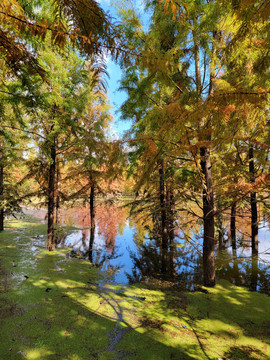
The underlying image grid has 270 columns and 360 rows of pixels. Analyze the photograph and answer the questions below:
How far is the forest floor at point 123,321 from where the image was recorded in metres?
3.14

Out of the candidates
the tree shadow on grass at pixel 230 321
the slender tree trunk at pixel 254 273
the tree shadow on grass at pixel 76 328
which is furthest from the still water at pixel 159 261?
the tree shadow on grass at pixel 76 328

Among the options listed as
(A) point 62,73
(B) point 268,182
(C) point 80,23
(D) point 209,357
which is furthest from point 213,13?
(D) point 209,357

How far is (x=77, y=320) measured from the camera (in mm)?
3947

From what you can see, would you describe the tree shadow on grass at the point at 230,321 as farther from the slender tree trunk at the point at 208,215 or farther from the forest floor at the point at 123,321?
the slender tree trunk at the point at 208,215

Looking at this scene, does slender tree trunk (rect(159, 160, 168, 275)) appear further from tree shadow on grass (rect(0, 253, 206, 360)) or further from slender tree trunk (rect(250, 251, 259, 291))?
tree shadow on grass (rect(0, 253, 206, 360))

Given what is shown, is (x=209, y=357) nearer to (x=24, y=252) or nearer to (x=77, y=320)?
(x=77, y=320)

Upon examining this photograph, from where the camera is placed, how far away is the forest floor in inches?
124

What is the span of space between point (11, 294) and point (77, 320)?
2205mm

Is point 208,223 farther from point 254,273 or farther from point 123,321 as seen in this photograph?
point 254,273

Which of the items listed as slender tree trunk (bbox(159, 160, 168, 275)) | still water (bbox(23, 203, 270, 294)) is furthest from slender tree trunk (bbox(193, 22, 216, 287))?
slender tree trunk (bbox(159, 160, 168, 275))

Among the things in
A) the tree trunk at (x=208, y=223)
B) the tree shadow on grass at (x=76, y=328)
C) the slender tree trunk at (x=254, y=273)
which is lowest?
the slender tree trunk at (x=254, y=273)

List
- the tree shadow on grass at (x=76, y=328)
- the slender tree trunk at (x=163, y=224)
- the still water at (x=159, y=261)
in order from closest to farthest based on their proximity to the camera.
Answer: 1. the tree shadow on grass at (x=76, y=328)
2. the still water at (x=159, y=261)
3. the slender tree trunk at (x=163, y=224)

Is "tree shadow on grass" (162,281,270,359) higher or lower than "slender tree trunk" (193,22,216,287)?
lower

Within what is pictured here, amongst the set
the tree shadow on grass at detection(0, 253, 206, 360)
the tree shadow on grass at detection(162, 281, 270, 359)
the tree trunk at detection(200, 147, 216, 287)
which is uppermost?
the tree trunk at detection(200, 147, 216, 287)
